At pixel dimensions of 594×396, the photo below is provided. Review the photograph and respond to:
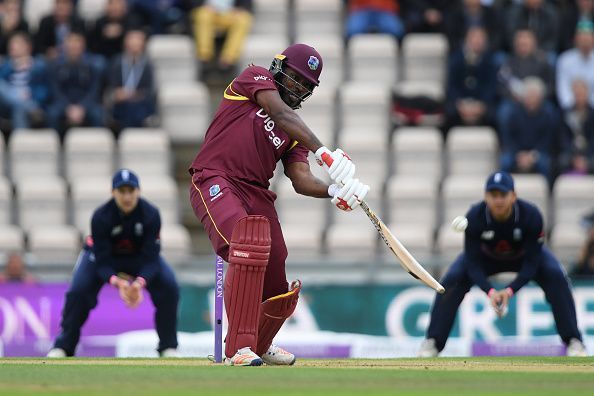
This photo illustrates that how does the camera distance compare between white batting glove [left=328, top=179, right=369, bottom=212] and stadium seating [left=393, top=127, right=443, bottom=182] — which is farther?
stadium seating [left=393, top=127, right=443, bottom=182]

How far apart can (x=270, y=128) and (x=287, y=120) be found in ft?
1.22

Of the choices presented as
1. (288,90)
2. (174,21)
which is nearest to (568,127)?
(174,21)

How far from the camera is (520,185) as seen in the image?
15.2 meters

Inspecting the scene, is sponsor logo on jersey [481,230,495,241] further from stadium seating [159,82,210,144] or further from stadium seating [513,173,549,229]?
stadium seating [159,82,210,144]

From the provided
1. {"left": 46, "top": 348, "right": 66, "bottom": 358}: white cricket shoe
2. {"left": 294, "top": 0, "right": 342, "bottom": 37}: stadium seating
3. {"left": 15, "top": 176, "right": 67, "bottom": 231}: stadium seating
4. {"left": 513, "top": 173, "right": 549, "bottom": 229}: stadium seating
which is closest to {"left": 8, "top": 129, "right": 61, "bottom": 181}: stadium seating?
{"left": 15, "top": 176, "right": 67, "bottom": 231}: stadium seating

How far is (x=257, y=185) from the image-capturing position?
8.80 m

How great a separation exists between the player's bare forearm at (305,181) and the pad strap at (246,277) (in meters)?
0.73

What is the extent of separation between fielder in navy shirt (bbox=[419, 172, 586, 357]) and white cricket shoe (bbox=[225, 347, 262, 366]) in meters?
3.55

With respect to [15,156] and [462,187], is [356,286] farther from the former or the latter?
[15,156]

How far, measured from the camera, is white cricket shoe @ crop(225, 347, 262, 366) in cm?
817

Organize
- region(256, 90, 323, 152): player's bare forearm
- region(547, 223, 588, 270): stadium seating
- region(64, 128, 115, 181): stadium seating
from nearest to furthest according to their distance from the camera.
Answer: region(256, 90, 323, 152): player's bare forearm
region(547, 223, 588, 270): stadium seating
region(64, 128, 115, 181): stadium seating

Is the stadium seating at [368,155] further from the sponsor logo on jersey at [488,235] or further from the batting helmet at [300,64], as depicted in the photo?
the batting helmet at [300,64]

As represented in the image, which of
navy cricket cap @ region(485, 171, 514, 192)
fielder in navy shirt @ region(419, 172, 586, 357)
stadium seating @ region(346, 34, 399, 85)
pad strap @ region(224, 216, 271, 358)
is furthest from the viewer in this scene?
stadium seating @ region(346, 34, 399, 85)

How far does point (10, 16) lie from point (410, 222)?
584 centimetres
